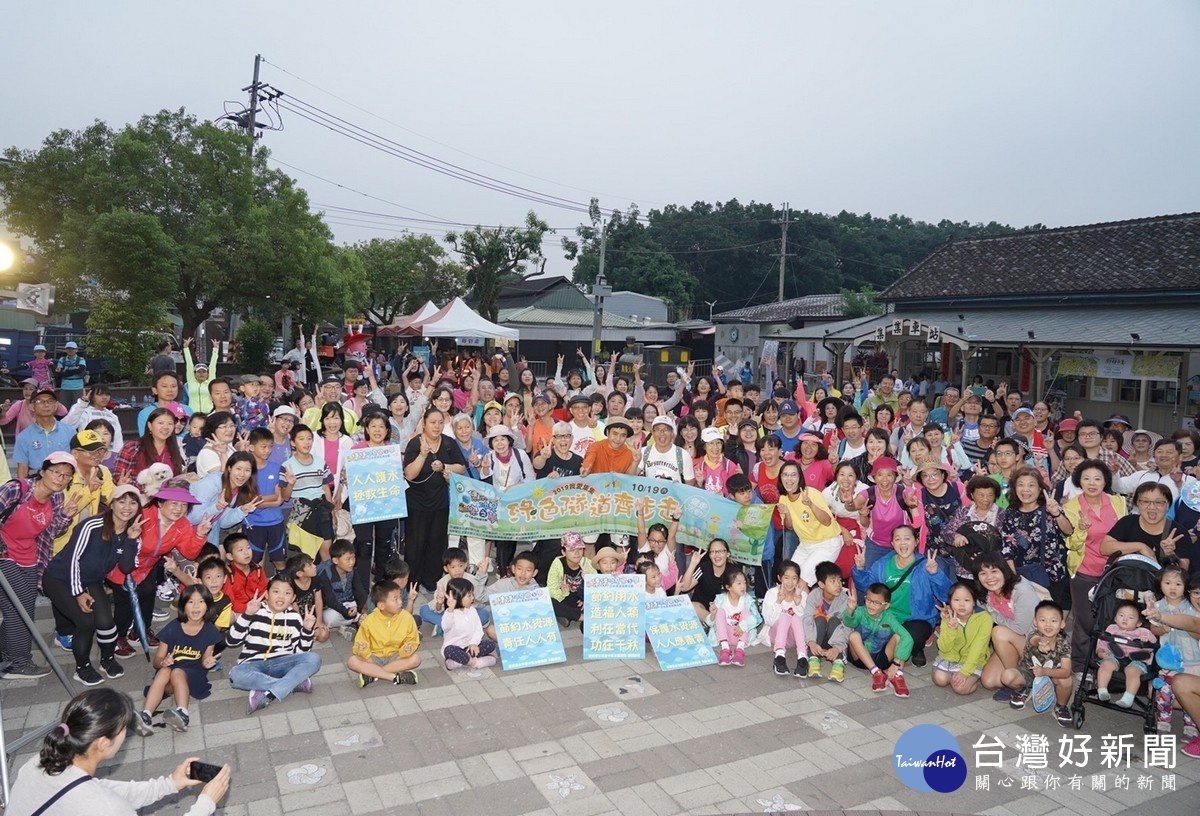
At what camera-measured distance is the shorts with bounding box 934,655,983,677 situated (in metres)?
6.39

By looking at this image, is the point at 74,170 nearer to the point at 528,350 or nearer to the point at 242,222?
the point at 242,222

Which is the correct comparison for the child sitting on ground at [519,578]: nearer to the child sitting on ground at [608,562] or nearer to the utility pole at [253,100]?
the child sitting on ground at [608,562]

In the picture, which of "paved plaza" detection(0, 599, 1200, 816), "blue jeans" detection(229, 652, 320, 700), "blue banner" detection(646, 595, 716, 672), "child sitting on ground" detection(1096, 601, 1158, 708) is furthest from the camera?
"blue banner" detection(646, 595, 716, 672)

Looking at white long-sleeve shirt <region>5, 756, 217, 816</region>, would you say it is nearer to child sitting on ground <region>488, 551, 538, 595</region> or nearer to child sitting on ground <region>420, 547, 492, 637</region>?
child sitting on ground <region>420, 547, 492, 637</region>

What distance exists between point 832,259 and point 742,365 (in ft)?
141

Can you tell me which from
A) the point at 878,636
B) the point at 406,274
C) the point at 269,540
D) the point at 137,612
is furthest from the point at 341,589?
the point at 406,274

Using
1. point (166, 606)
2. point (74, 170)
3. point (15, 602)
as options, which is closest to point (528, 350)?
point (74, 170)

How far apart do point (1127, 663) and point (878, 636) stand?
178 centimetres

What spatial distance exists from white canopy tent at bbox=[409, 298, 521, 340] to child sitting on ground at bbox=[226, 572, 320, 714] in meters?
16.3

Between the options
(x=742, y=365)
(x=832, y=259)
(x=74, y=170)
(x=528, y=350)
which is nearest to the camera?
(x=74, y=170)

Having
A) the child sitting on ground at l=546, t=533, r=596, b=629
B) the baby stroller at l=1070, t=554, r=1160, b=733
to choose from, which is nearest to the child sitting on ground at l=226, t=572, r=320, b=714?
the child sitting on ground at l=546, t=533, r=596, b=629

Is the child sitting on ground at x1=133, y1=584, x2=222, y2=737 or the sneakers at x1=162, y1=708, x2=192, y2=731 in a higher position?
the child sitting on ground at x1=133, y1=584, x2=222, y2=737

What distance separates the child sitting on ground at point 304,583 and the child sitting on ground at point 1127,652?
6222 mm

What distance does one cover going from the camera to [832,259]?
65.4 meters
